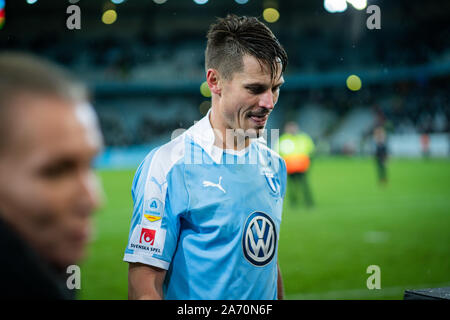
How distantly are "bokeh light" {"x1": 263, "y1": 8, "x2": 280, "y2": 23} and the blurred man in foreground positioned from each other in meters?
28.0

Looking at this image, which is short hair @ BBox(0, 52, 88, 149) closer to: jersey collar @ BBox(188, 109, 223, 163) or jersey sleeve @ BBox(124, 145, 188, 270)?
jersey sleeve @ BBox(124, 145, 188, 270)

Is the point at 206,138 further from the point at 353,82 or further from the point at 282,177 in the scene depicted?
the point at 353,82

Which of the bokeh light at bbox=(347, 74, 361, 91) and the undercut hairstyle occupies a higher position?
the bokeh light at bbox=(347, 74, 361, 91)

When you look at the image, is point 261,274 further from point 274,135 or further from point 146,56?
point 146,56

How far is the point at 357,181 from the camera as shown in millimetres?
15641

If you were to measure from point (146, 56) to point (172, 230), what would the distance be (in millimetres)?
31343

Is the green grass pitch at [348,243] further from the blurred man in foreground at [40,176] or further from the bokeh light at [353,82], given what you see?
the bokeh light at [353,82]

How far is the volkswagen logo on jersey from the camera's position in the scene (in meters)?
1.59

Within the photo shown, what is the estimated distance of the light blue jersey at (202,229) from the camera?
1540mm

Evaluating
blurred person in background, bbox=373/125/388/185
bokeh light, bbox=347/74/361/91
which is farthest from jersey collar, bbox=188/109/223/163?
bokeh light, bbox=347/74/361/91

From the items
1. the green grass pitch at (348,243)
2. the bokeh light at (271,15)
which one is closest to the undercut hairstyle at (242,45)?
the green grass pitch at (348,243)

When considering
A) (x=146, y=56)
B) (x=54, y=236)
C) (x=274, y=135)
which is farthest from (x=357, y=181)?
(x=146, y=56)

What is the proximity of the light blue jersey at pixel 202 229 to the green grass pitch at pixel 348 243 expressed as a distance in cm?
29
